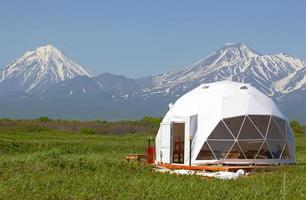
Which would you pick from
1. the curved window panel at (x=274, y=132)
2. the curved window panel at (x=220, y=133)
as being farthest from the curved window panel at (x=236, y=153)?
the curved window panel at (x=274, y=132)

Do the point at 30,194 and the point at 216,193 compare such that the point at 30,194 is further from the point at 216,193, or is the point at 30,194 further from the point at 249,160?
the point at 249,160

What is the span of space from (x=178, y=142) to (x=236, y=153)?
2.82 metres

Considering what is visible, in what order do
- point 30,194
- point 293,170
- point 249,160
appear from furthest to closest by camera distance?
1. point 249,160
2. point 293,170
3. point 30,194

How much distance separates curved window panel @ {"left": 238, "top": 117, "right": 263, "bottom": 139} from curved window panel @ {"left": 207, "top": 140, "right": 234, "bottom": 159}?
724 mm

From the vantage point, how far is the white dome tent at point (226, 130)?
2641 centimetres

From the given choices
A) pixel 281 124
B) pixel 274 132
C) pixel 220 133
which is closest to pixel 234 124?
pixel 220 133

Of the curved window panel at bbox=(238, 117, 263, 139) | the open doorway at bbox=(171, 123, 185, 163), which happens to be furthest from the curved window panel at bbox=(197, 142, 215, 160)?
the curved window panel at bbox=(238, 117, 263, 139)

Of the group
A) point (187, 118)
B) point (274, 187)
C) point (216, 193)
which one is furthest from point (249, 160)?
point (216, 193)

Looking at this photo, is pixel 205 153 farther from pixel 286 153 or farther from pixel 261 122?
pixel 286 153

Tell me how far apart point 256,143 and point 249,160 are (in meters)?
1.21

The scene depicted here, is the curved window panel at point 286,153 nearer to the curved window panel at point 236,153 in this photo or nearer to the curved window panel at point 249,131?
the curved window panel at point 249,131

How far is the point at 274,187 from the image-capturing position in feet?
55.0

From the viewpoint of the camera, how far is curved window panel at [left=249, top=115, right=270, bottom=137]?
89.5ft

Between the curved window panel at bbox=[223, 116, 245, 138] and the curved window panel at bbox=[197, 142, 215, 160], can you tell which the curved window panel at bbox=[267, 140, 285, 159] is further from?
the curved window panel at bbox=[197, 142, 215, 160]
